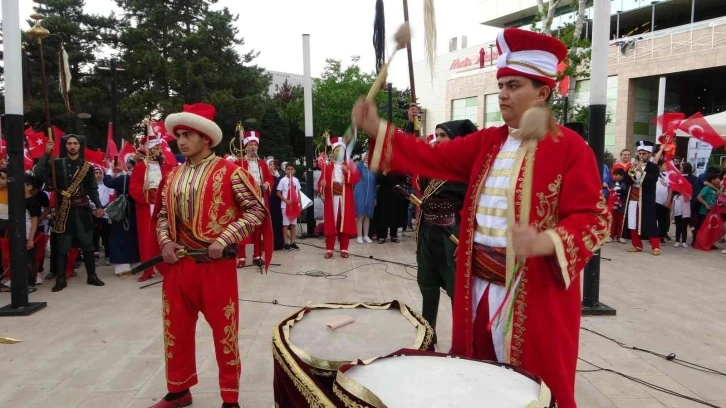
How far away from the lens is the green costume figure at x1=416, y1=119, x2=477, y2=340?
3.78 metres

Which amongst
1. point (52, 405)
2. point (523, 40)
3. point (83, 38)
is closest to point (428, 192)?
point (523, 40)

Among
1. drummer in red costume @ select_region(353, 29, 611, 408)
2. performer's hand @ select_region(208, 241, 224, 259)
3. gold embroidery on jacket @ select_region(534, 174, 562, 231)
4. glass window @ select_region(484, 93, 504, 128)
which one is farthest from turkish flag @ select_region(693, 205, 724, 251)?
glass window @ select_region(484, 93, 504, 128)

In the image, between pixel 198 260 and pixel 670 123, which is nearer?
→ pixel 198 260

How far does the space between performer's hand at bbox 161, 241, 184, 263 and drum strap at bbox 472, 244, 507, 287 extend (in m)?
1.94

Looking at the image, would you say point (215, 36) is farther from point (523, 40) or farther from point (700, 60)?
point (523, 40)

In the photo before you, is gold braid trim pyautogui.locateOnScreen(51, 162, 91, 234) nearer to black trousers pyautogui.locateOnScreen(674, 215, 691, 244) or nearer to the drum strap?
the drum strap

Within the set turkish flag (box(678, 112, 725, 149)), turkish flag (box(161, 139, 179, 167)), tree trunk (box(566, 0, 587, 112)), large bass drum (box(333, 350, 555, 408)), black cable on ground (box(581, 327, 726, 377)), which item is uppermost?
tree trunk (box(566, 0, 587, 112))

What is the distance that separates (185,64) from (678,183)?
77.2ft

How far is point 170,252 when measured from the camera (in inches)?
123

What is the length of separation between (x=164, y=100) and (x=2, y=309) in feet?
73.8

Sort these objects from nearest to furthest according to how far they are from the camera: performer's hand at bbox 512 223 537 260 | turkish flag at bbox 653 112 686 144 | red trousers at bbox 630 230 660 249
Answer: performer's hand at bbox 512 223 537 260, turkish flag at bbox 653 112 686 144, red trousers at bbox 630 230 660 249

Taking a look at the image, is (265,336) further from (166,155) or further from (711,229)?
(711,229)

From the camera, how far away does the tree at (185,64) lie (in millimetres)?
25609

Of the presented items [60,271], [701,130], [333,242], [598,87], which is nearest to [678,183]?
[701,130]
